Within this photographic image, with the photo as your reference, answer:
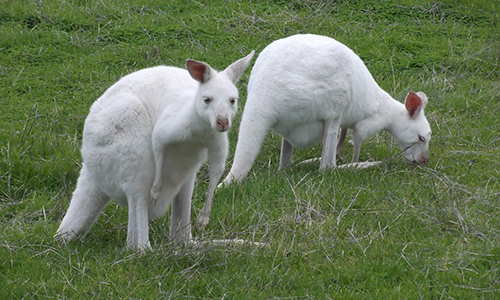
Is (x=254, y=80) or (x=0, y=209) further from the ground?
(x=254, y=80)

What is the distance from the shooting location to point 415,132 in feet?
22.1

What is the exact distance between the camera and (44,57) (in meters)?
8.17

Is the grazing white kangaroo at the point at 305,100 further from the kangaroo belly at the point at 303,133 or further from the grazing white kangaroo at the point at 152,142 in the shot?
the grazing white kangaroo at the point at 152,142

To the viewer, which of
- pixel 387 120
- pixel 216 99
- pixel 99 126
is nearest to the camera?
pixel 216 99

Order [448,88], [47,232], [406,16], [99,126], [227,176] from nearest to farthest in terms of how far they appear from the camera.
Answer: [99,126] < [47,232] < [227,176] < [448,88] < [406,16]

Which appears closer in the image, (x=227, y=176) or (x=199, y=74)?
(x=199, y=74)

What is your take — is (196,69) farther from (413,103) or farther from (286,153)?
(413,103)

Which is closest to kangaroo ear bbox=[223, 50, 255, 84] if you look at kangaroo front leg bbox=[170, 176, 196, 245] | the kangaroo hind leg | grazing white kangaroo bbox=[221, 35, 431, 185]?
kangaroo front leg bbox=[170, 176, 196, 245]

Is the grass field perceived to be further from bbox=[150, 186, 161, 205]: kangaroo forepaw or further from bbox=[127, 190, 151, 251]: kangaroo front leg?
bbox=[150, 186, 161, 205]: kangaroo forepaw

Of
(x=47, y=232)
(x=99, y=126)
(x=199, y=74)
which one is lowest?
(x=47, y=232)

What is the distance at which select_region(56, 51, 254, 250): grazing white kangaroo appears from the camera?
4.32 metres

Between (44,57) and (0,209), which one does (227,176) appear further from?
(44,57)

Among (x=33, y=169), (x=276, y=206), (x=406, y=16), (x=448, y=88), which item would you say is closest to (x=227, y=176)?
(x=276, y=206)

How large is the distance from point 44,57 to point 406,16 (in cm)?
443
